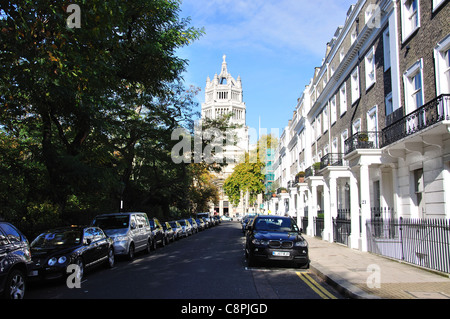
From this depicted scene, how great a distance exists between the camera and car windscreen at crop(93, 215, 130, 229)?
15.1m

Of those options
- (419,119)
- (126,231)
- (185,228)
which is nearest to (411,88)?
(419,119)

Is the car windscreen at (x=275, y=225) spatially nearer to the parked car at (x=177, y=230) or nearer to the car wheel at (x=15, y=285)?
the car wheel at (x=15, y=285)

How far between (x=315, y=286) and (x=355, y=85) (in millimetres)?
16028

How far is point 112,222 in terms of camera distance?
50.0ft

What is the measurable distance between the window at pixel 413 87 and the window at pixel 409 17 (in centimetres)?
152

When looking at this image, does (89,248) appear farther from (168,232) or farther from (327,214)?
(327,214)

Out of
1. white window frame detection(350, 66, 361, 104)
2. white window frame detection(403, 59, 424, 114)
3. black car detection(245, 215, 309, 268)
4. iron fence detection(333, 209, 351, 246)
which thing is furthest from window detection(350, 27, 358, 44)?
black car detection(245, 215, 309, 268)

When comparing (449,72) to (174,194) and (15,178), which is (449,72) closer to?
(15,178)

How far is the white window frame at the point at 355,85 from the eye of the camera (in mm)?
21812

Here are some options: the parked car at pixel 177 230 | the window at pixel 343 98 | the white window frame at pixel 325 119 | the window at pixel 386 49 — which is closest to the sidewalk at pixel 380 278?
the window at pixel 386 49

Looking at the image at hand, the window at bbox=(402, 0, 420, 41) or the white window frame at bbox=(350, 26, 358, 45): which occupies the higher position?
the white window frame at bbox=(350, 26, 358, 45)

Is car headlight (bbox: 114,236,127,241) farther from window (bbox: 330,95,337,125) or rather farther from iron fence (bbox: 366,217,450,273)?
window (bbox: 330,95,337,125)
